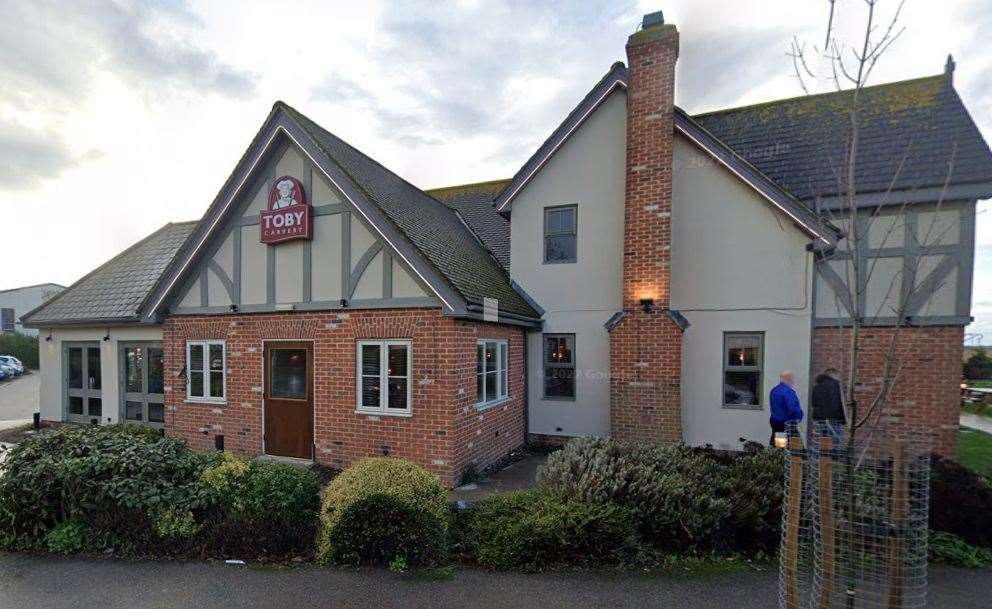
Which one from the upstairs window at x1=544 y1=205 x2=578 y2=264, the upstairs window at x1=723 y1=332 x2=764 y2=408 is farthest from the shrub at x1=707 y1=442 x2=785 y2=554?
the upstairs window at x1=544 y1=205 x2=578 y2=264

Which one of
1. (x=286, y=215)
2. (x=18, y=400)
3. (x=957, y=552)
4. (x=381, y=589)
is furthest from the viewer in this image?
(x=18, y=400)

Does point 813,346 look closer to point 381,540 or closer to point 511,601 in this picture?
point 511,601

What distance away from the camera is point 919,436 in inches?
346

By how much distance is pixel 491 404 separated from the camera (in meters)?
8.76

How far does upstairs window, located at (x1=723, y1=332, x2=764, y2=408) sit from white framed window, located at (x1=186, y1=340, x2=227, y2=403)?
33.9 feet

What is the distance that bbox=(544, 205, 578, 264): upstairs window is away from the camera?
10.4 metres

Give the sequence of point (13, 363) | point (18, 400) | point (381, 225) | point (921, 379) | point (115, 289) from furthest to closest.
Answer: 1. point (13, 363)
2. point (18, 400)
3. point (115, 289)
4. point (921, 379)
5. point (381, 225)

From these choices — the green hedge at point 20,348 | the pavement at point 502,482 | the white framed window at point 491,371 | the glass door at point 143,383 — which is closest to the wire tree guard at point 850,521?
the pavement at point 502,482

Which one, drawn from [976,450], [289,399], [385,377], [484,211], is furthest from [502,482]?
[976,450]

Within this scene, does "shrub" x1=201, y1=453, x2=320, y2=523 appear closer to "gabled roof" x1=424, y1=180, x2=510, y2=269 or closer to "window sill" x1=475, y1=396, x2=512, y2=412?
"window sill" x1=475, y1=396, x2=512, y2=412

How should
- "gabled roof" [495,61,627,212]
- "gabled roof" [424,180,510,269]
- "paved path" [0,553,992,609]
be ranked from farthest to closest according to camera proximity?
"gabled roof" [424,180,510,269]
"gabled roof" [495,61,627,212]
"paved path" [0,553,992,609]

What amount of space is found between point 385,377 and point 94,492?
394 cm

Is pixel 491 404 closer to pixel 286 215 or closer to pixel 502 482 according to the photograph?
pixel 502 482

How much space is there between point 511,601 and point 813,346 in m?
8.26
